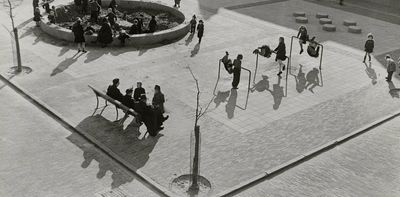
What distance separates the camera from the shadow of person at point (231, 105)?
17.4 meters

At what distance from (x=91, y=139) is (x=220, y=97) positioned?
17.3 ft

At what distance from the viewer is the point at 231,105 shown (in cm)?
1816

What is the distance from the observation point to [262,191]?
13.3 meters

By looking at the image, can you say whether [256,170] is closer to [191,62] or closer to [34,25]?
[191,62]

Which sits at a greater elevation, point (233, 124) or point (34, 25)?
point (233, 124)

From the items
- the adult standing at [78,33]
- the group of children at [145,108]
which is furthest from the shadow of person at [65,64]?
the group of children at [145,108]

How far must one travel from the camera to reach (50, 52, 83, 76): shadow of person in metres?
20.4

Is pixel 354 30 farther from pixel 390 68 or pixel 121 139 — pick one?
pixel 121 139

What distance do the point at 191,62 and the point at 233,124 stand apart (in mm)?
5925

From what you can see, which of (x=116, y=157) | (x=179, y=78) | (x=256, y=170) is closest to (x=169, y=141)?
(x=116, y=157)

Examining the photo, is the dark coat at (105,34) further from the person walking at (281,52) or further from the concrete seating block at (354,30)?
the concrete seating block at (354,30)

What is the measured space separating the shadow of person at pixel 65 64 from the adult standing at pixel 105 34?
4.06 feet

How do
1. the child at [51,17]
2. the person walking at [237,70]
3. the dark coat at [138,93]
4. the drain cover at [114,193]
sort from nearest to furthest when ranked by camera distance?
the drain cover at [114,193], the dark coat at [138,93], the person walking at [237,70], the child at [51,17]

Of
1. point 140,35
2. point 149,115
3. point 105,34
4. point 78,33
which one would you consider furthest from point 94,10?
point 149,115
